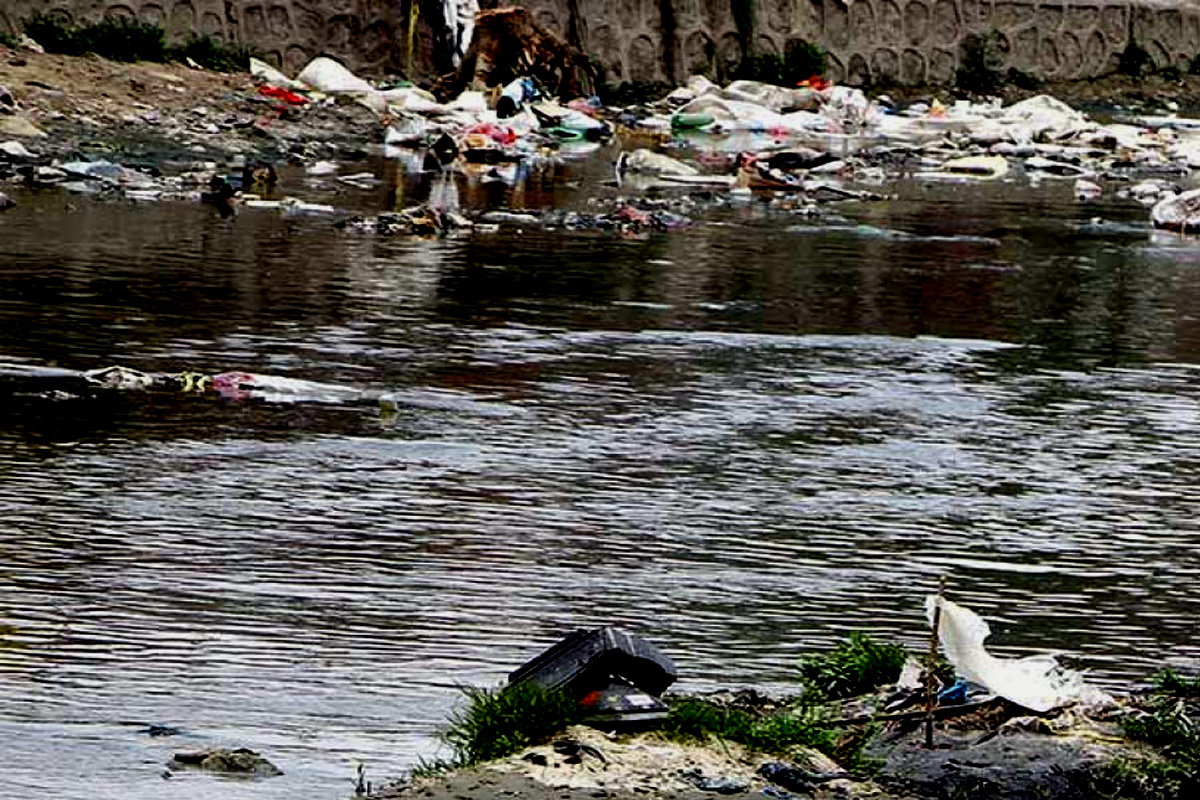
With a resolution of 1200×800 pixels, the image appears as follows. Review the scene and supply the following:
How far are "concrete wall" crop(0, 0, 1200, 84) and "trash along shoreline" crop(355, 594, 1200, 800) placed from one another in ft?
68.8

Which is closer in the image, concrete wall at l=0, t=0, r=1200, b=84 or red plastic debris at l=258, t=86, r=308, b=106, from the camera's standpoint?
red plastic debris at l=258, t=86, r=308, b=106

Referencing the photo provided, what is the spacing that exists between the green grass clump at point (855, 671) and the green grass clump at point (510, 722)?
73 cm

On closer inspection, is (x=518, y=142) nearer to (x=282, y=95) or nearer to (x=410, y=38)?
(x=282, y=95)

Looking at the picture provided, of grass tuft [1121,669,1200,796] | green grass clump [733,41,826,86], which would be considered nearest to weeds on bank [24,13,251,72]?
green grass clump [733,41,826,86]

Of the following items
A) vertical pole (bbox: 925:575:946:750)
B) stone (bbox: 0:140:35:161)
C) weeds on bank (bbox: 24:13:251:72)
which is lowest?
vertical pole (bbox: 925:575:946:750)

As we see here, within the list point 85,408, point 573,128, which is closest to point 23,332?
point 85,408

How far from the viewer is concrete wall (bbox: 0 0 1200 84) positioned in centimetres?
2859

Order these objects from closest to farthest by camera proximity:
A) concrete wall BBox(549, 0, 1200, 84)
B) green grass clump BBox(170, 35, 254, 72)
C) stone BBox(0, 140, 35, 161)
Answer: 1. stone BBox(0, 140, 35, 161)
2. green grass clump BBox(170, 35, 254, 72)
3. concrete wall BBox(549, 0, 1200, 84)

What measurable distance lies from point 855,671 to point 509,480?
2.87 meters

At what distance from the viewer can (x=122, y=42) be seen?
25688 millimetres

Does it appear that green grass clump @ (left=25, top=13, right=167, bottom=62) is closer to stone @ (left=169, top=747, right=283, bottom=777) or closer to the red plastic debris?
the red plastic debris

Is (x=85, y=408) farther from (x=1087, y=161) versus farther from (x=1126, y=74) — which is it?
(x=1126, y=74)

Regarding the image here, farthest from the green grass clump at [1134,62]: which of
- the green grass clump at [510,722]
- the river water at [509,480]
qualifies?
the green grass clump at [510,722]

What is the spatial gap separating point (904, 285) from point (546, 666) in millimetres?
9629
